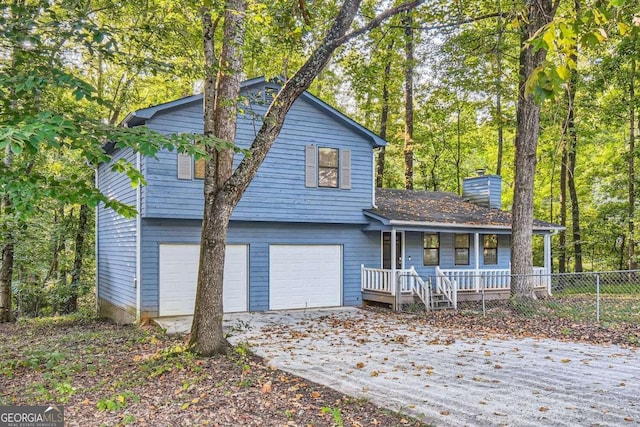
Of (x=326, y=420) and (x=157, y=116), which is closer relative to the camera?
(x=326, y=420)

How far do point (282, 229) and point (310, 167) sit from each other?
1837 mm

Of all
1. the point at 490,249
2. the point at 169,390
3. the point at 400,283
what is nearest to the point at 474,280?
the point at 490,249

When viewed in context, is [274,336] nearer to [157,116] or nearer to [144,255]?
[144,255]

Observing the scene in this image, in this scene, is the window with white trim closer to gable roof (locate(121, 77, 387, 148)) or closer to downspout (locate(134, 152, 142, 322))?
gable roof (locate(121, 77, 387, 148))

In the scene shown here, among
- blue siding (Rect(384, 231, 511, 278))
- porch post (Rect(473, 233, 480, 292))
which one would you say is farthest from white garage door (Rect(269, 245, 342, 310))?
porch post (Rect(473, 233, 480, 292))

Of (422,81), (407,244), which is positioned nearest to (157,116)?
(407,244)

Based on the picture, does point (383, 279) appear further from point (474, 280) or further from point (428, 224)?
point (474, 280)

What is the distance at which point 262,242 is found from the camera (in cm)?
1253

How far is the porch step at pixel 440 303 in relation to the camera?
12.9 meters

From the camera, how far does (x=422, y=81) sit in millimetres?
21484

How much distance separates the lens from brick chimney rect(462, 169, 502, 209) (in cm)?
1788

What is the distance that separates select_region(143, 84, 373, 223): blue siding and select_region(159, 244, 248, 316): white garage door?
92cm

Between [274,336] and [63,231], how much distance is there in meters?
10.2

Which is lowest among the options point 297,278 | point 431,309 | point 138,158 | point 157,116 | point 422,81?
point 431,309
